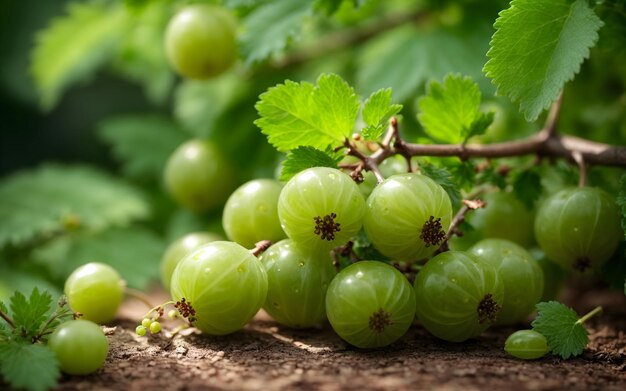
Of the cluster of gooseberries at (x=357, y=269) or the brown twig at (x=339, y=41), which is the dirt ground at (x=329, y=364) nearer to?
the cluster of gooseberries at (x=357, y=269)

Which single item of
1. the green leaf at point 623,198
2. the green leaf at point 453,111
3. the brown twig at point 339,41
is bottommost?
the green leaf at point 623,198

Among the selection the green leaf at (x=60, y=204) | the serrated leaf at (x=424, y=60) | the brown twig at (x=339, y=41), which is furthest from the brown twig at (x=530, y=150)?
the green leaf at (x=60, y=204)

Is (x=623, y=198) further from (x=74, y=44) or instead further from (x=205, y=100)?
(x=74, y=44)

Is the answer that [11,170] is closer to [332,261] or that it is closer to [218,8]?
[218,8]

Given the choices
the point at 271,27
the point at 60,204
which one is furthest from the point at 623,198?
the point at 60,204

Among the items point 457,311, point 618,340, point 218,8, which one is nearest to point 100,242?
point 218,8

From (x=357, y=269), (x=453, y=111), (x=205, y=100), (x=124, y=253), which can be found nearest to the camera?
(x=357, y=269)
